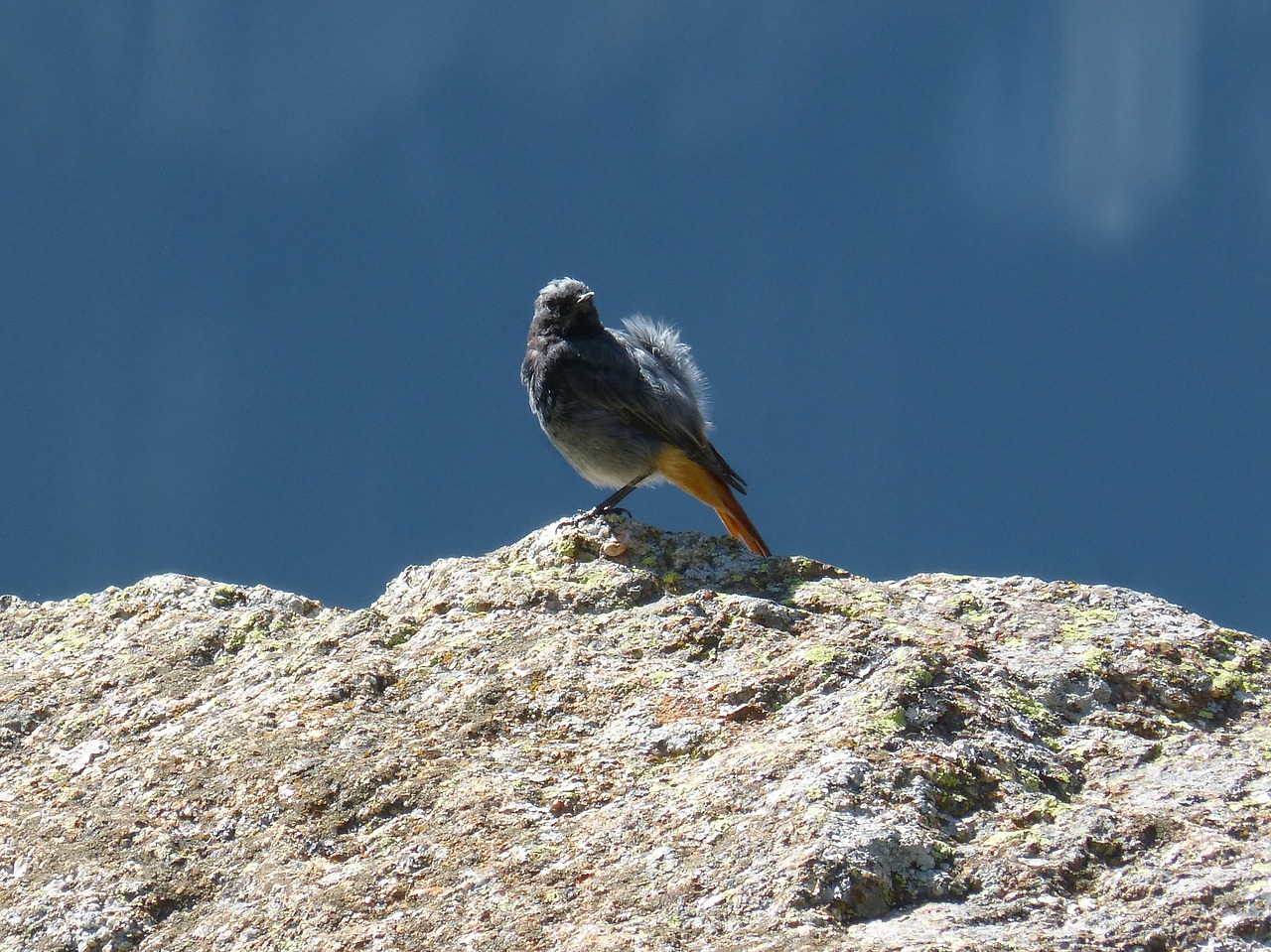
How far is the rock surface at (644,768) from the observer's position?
259cm

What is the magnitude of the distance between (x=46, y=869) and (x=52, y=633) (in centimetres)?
170

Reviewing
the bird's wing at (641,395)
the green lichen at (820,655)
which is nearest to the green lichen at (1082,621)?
the green lichen at (820,655)

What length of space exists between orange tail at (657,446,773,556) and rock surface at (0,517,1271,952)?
2.21 metres

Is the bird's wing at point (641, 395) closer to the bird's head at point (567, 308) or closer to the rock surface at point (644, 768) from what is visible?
the bird's head at point (567, 308)

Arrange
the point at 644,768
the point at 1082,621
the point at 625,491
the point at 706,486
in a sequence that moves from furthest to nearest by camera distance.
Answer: the point at 706,486
the point at 625,491
the point at 1082,621
the point at 644,768

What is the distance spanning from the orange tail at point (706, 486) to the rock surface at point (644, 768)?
7.25 feet

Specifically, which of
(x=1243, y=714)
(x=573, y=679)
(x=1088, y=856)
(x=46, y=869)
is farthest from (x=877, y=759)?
(x=46, y=869)

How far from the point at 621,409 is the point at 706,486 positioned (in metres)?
0.65

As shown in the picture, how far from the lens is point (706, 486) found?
268 inches

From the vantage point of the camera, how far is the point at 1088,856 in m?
2.66

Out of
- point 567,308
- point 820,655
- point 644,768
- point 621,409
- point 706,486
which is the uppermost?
point 567,308

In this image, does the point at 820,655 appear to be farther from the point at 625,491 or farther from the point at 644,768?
the point at 625,491

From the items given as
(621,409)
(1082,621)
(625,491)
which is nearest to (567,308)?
(621,409)

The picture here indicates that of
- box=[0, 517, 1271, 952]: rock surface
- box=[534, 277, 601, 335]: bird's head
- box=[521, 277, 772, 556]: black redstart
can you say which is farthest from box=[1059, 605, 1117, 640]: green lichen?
box=[534, 277, 601, 335]: bird's head
